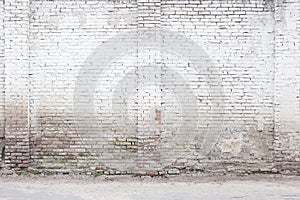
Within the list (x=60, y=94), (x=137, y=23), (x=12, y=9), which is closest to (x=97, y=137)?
(x=60, y=94)

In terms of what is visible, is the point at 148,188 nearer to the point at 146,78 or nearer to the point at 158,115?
the point at 158,115

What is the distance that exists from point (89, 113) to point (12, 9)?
2162mm

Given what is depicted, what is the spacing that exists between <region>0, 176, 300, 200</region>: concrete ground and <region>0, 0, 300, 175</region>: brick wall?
0.34 meters

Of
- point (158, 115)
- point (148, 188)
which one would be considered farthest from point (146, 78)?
point (148, 188)

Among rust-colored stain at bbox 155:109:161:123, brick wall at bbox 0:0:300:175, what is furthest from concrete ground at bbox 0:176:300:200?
rust-colored stain at bbox 155:109:161:123

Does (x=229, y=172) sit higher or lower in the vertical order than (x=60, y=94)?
lower

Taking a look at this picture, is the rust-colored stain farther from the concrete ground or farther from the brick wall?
the concrete ground

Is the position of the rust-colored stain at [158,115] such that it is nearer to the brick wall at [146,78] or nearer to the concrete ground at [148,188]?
the brick wall at [146,78]

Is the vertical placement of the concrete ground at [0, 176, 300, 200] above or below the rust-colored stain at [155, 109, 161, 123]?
below

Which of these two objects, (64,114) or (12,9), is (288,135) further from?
(12,9)

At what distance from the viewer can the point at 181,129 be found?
8484 mm

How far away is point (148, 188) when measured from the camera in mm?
7762

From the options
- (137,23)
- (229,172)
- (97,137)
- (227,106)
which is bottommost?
(229,172)

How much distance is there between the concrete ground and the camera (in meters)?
7.20
